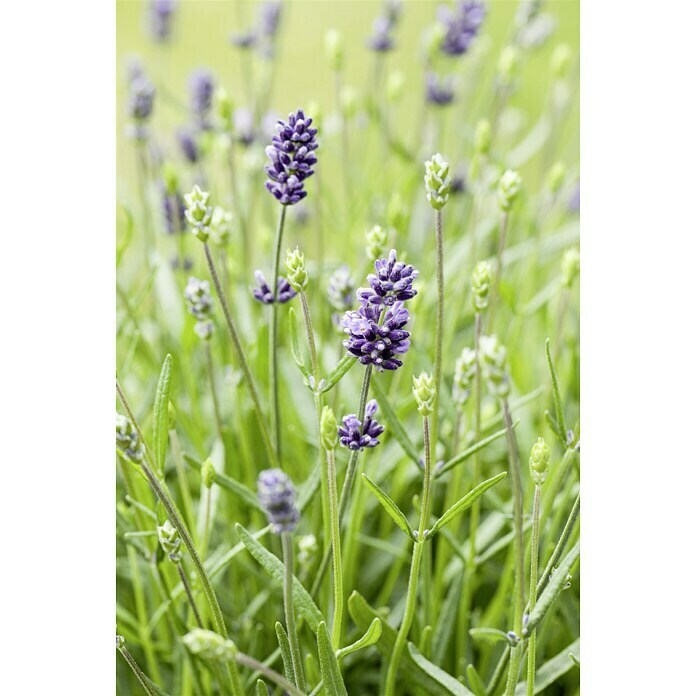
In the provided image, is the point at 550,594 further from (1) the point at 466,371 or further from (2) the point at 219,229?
(2) the point at 219,229

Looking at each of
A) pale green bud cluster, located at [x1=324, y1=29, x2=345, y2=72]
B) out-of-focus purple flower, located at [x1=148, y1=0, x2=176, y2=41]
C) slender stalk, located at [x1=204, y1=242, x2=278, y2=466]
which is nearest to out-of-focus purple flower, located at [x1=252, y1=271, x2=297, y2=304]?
slender stalk, located at [x1=204, y1=242, x2=278, y2=466]

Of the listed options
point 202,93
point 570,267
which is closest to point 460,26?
point 202,93

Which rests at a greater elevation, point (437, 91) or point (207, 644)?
point (437, 91)

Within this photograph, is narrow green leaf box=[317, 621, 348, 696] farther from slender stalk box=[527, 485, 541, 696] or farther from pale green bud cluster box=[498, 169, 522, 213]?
pale green bud cluster box=[498, 169, 522, 213]
